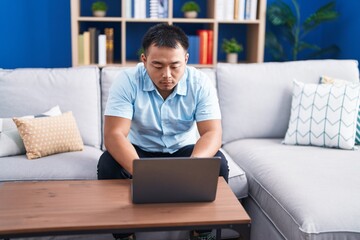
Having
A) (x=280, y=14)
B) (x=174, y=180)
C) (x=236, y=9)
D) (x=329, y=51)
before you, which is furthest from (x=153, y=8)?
(x=174, y=180)

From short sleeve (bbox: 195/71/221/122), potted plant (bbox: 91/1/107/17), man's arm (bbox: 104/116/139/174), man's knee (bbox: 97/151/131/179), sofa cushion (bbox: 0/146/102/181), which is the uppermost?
potted plant (bbox: 91/1/107/17)

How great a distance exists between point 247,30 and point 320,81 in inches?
50.4

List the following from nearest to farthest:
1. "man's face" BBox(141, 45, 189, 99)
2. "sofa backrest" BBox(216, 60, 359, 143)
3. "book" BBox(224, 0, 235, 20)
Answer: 1. "man's face" BBox(141, 45, 189, 99)
2. "sofa backrest" BBox(216, 60, 359, 143)
3. "book" BBox(224, 0, 235, 20)

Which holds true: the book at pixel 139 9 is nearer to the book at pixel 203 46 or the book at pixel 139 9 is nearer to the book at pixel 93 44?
the book at pixel 93 44

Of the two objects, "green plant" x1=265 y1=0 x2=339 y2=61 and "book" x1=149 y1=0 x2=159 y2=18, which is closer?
"book" x1=149 y1=0 x2=159 y2=18

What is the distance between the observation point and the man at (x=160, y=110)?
171cm

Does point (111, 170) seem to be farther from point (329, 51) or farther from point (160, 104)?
point (329, 51)

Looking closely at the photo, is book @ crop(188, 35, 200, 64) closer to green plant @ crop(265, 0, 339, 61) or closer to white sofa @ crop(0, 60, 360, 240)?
green plant @ crop(265, 0, 339, 61)

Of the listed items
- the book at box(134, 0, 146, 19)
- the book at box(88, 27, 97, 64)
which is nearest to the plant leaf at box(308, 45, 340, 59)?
the book at box(134, 0, 146, 19)

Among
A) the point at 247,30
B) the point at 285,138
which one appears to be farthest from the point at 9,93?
the point at 247,30

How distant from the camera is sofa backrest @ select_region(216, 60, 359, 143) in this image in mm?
2467

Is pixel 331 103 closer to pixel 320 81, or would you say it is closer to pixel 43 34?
pixel 320 81

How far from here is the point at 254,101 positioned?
2469 mm

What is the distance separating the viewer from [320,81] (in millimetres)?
2518
